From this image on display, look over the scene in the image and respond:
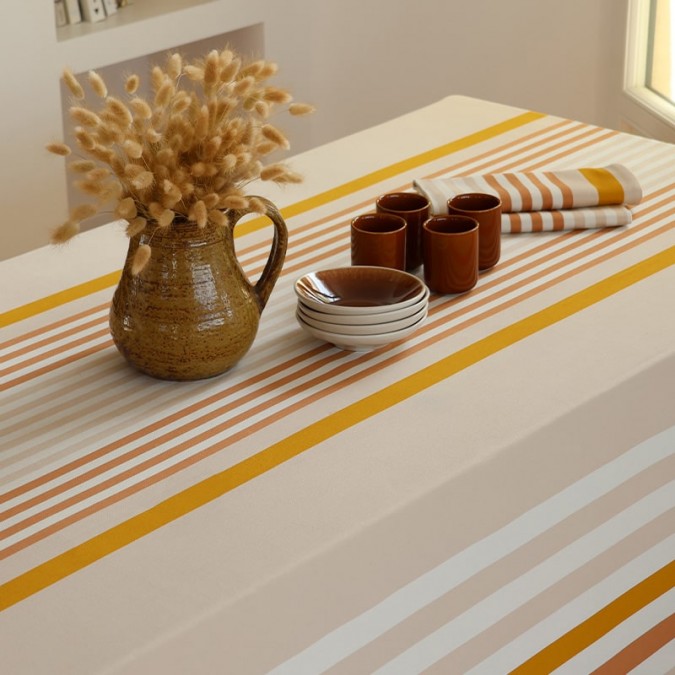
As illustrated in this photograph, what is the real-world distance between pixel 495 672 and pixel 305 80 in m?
2.88

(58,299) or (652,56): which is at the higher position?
(58,299)

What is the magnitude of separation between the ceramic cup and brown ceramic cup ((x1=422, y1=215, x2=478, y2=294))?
4cm

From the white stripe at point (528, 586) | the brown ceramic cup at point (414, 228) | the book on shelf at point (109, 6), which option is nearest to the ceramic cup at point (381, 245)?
the brown ceramic cup at point (414, 228)

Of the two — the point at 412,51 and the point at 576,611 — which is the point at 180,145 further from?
the point at 412,51

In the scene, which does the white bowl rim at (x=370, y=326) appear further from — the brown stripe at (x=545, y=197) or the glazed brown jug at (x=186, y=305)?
the brown stripe at (x=545, y=197)

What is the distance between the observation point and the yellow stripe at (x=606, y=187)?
2.01m

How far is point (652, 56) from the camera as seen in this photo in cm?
346

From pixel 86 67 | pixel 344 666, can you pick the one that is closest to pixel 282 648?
pixel 344 666

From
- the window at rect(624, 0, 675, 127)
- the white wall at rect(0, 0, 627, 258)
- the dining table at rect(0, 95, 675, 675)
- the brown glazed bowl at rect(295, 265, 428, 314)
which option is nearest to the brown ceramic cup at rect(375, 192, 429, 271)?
the dining table at rect(0, 95, 675, 675)

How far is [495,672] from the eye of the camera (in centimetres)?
139

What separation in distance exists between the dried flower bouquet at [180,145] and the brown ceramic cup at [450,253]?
0.37 meters

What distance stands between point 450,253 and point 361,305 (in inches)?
6.4

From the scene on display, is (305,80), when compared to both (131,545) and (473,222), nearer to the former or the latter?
(473,222)

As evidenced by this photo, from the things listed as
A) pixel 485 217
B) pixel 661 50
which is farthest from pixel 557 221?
pixel 661 50
